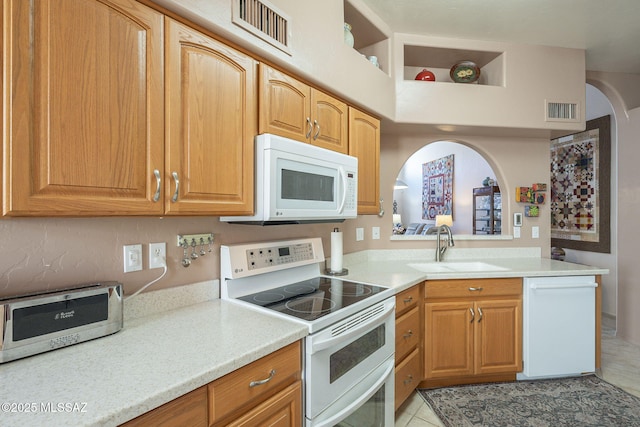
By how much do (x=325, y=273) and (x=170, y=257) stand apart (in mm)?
1071

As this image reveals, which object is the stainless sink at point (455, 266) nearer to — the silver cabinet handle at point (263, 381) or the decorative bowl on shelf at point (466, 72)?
the decorative bowl on shelf at point (466, 72)

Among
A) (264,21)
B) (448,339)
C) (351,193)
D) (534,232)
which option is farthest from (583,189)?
(264,21)

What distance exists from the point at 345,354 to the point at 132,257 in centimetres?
96

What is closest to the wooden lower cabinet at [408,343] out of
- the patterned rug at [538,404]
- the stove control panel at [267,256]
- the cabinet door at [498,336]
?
the patterned rug at [538,404]

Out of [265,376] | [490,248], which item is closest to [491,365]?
[490,248]

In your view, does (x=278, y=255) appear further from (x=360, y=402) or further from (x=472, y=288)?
(x=472, y=288)

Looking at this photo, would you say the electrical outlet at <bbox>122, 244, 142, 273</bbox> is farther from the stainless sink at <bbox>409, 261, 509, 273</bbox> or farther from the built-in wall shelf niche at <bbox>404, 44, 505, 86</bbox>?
the built-in wall shelf niche at <bbox>404, 44, 505, 86</bbox>

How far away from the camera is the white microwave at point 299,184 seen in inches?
54.7

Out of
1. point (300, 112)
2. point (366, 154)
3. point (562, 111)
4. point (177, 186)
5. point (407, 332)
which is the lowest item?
point (407, 332)

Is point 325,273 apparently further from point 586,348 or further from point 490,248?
point 586,348

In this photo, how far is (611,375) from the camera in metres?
2.40

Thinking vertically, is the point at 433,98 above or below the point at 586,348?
above

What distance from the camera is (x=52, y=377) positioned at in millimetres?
814

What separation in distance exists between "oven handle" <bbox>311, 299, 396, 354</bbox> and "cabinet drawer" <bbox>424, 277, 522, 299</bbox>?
20.8 inches
